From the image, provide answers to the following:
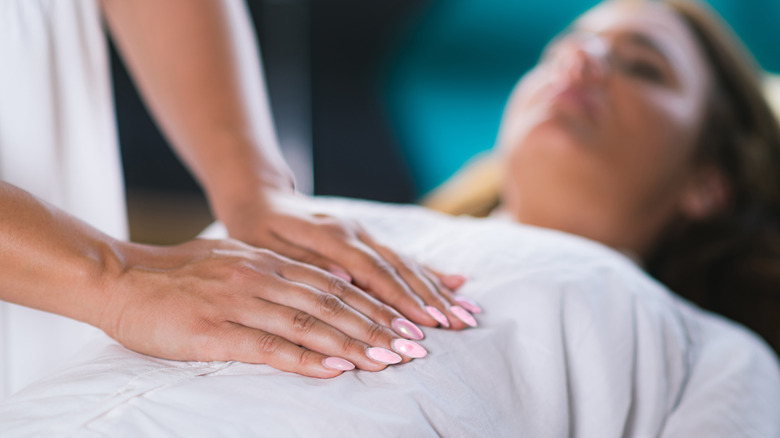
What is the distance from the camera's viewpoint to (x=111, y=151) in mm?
984

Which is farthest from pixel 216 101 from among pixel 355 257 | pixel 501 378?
pixel 501 378

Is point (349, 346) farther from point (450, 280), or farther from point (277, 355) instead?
point (450, 280)

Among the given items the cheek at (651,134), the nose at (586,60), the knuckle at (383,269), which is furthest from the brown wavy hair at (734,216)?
the knuckle at (383,269)

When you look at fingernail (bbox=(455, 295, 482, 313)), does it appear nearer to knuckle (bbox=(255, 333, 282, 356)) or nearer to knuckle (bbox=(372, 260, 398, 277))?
knuckle (bbox=(372, 260, 398, 277))

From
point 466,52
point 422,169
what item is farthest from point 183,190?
point 466,52

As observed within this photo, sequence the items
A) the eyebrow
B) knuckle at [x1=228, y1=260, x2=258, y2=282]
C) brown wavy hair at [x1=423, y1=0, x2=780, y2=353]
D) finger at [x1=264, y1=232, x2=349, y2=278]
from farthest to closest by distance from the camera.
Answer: the eyebrow, brown wavy hair at [x1=423, y1=0, x2=780, y2=353], finger at [x1=264, y1=232, x2=349, y2=278], knuckle at [x1=228, y1=260, x2=258, y2=282]

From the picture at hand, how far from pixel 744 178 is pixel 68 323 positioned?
4.56 ft

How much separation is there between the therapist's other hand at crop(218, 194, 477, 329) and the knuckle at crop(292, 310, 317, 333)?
12 cm

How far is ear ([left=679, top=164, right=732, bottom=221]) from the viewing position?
1490 millimetres

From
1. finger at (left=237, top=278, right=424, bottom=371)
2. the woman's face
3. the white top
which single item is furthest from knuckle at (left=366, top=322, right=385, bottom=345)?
the woman's face

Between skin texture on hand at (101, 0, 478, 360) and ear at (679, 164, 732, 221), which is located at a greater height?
skin texture on hand at (101, 0, 478, 360)

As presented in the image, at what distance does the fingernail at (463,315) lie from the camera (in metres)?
0.73

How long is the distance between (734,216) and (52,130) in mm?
1363

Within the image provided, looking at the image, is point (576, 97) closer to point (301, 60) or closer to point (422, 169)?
point (422, 169)
